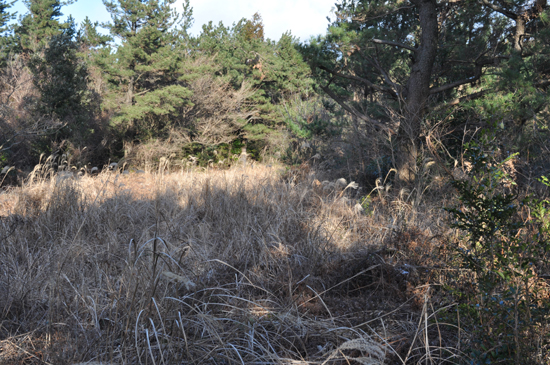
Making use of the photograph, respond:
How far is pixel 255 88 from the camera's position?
13.9 m

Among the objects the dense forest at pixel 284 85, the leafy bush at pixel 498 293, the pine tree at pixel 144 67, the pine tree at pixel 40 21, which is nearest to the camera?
the leafy bush at pixel 498 293

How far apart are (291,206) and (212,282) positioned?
70.0 inches

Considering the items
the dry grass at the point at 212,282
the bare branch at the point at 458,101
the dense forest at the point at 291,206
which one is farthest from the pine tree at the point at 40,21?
the bare branch at the point at 458,101

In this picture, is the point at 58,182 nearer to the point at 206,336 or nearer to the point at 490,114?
the point at 206,336

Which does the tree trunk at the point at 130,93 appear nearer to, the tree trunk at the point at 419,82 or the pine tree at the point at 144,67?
the pine tree at the point at 144,67

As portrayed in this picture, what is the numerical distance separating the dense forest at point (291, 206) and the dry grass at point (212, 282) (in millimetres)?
21

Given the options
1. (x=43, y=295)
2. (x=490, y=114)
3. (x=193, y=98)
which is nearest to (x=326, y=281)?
(x=490, y=114)

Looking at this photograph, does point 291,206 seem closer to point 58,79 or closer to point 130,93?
point 58,79

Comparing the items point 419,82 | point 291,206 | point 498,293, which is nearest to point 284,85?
point 419,82

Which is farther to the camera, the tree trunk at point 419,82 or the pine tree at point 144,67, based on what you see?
the pine tree at point 144,67

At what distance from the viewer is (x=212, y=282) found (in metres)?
2.67

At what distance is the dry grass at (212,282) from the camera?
180 cm

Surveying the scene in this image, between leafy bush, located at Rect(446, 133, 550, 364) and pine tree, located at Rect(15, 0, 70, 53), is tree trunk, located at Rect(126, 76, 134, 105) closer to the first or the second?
pine tree, located at Rect(15, 0, 70, 53)

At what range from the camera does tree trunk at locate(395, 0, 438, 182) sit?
6008 millimetres
